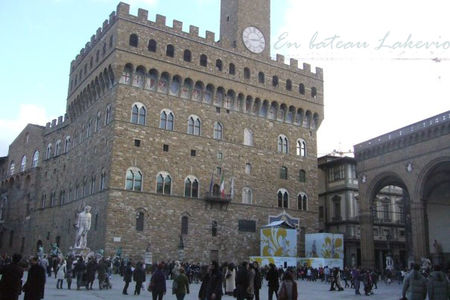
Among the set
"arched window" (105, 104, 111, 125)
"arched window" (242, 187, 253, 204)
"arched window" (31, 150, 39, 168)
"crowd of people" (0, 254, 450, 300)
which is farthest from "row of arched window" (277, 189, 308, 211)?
"arched window" (31, 150, 39, 168)

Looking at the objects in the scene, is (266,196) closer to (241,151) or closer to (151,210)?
(241,151)

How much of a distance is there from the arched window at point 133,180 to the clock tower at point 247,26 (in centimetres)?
1336

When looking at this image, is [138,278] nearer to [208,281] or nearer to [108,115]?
[208,281]

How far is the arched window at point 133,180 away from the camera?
110ft

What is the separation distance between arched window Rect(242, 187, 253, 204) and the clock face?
11812mm

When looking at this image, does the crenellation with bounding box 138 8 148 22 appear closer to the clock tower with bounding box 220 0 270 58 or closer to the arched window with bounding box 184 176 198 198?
the clock tower with bounding box 220 0 270 58

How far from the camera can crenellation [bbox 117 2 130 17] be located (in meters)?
34.8

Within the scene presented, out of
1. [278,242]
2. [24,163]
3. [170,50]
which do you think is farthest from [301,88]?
[24,163]

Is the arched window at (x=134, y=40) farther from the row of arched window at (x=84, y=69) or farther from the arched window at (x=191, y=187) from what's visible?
the arched window at (x=191, y=187)

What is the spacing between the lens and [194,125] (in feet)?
123

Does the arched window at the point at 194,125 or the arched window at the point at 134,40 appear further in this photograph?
the arched window at the point at 194,125

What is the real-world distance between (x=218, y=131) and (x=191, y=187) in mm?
5228

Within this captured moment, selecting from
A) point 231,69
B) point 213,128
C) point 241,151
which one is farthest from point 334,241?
point 231,69

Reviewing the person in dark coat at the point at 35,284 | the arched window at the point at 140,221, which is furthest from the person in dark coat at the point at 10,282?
the arched window at the point at 140,221
